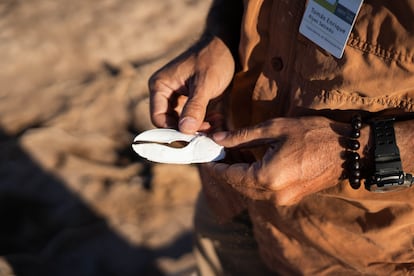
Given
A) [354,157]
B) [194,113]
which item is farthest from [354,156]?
[194,113]

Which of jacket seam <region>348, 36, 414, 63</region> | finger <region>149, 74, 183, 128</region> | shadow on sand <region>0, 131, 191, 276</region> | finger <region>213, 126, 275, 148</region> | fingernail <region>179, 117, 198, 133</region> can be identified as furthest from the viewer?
shadow on sand <region>0, 131, 191, 276</region>

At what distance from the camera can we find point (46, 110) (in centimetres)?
243

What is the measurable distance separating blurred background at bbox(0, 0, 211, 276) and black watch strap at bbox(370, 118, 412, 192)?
1089 millimetres

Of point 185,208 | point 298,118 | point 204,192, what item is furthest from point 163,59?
point 298,118

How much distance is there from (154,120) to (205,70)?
5.7 inches

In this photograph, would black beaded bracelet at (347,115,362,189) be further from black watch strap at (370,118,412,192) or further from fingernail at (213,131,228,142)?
fingernail at (213,131,228,142)

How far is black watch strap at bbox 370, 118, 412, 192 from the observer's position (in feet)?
2.82

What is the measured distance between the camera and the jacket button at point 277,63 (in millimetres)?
1017

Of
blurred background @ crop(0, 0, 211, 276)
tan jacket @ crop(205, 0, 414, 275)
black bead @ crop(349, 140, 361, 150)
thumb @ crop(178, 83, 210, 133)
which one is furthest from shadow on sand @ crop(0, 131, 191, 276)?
black bead @ crop(349, 140, 361, 150)

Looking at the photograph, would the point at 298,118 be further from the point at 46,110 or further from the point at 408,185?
the point at 46,110

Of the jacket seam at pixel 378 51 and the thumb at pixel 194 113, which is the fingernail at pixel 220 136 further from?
the jacket seam at pixel 378 51

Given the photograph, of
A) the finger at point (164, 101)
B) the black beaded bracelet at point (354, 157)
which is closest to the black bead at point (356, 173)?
the black beaded bracelet at point (354, 157)

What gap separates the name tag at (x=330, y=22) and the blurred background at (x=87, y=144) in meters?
1.11

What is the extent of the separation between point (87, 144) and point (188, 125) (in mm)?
1314
